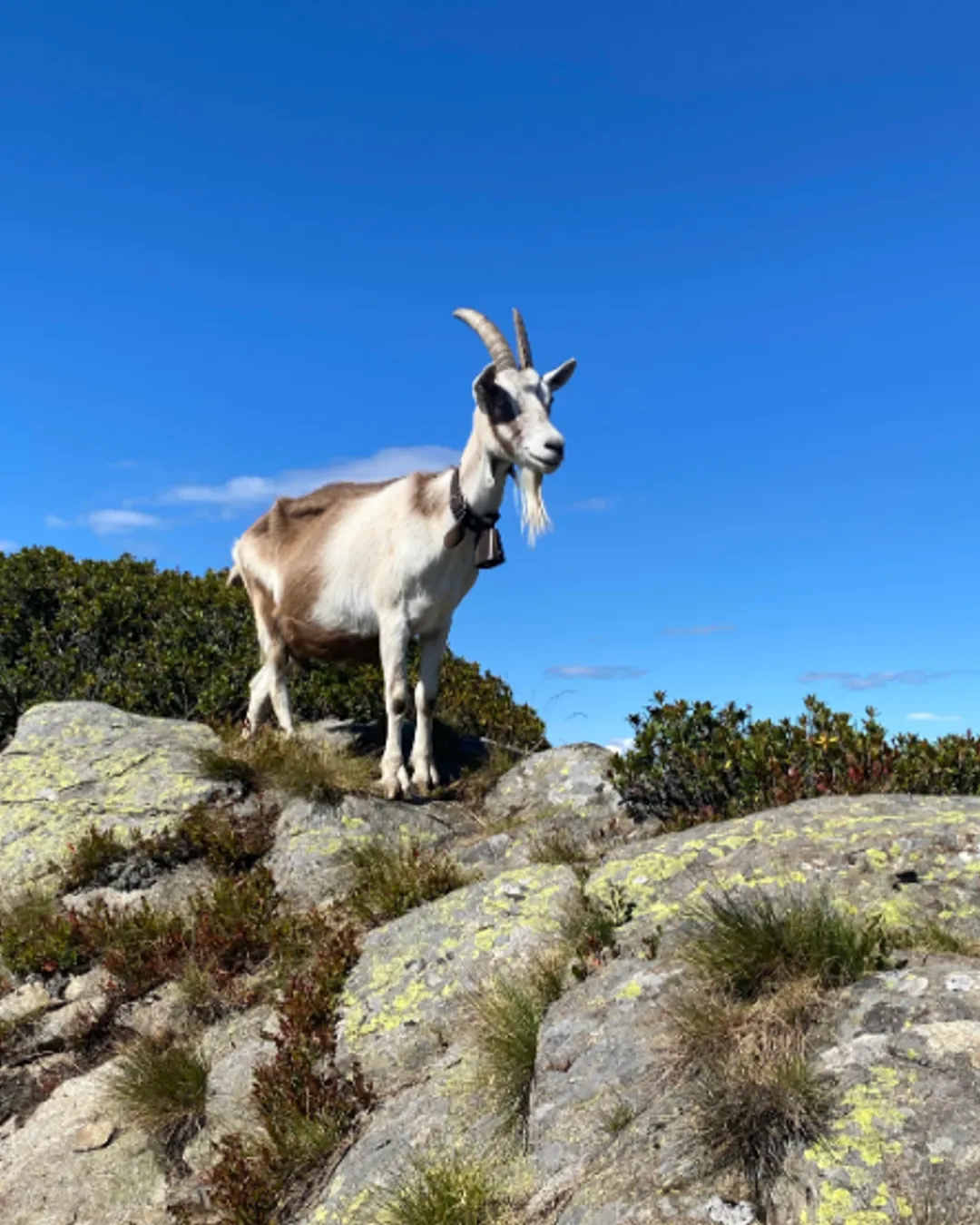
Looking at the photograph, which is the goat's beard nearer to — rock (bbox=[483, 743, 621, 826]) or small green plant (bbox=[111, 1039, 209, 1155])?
rock (bbox=[483, 743, 621, 826])

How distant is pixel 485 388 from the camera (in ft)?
30.3

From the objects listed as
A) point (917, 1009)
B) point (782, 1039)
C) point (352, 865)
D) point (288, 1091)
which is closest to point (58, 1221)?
point (288, 1091)

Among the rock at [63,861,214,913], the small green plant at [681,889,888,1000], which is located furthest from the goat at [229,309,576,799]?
the small green plant at [681,889,888,1000]

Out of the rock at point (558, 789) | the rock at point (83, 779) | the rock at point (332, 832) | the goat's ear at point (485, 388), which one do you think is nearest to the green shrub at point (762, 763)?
the rock at point (558, 789)

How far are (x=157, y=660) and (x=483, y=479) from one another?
6550 millimetres

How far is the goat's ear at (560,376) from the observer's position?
9.54 metres

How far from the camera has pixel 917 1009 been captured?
4418 millimetres

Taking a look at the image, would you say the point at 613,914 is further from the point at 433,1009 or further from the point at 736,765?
the point at 736,765

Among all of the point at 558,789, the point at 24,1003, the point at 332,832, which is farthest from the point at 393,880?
the point at 24,1003

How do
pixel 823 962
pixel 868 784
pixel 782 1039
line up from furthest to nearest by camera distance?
pixel 868 784 < pixel 823 962 < pixel 782 1039

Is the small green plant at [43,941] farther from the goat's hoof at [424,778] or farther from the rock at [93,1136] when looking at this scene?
the goat's hoof at [424,778]

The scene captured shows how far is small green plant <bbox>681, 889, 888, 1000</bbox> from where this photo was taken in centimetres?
481

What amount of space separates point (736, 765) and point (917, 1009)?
4211mm

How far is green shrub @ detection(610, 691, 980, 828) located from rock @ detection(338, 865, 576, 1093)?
179 centimetres
